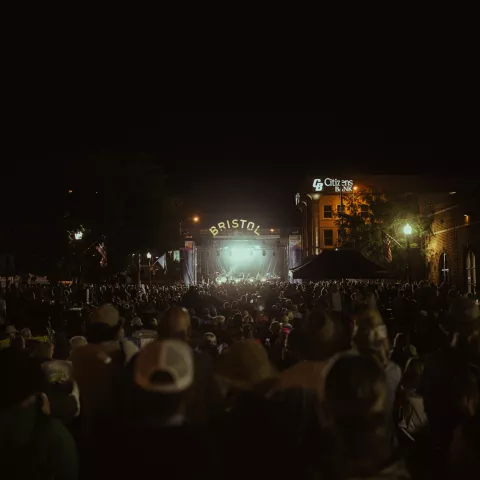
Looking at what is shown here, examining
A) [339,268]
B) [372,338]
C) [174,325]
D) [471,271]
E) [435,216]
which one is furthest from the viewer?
[435,216]

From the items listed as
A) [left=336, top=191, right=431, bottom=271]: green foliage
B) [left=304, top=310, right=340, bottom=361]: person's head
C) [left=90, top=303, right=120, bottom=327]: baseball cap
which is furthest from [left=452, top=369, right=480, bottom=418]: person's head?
[left=336, top=191, right=431, bottom=271]: green foliage

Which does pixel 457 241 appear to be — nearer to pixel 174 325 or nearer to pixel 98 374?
pixel 174 325

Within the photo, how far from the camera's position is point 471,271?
3525cm

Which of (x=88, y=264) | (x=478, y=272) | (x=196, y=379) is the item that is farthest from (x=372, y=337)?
(x=88, y=264)

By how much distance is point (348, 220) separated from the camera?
154 ft

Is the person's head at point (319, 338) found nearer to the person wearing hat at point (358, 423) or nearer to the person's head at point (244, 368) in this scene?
the person's head at point (244, 368)

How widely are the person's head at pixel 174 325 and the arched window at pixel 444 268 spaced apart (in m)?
35.3

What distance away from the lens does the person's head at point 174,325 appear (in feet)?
20.5

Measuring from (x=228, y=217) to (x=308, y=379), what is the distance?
84515mm

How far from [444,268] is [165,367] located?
38.7 m

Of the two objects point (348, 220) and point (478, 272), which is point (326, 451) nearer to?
point (478, 272)

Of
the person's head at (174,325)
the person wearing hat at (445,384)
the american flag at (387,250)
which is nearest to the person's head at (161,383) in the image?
the person wearing hat at (445,384)

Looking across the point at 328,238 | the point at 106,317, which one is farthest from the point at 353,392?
the point at 328,238

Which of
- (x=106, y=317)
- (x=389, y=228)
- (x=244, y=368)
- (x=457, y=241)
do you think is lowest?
(x=244, y=368)
